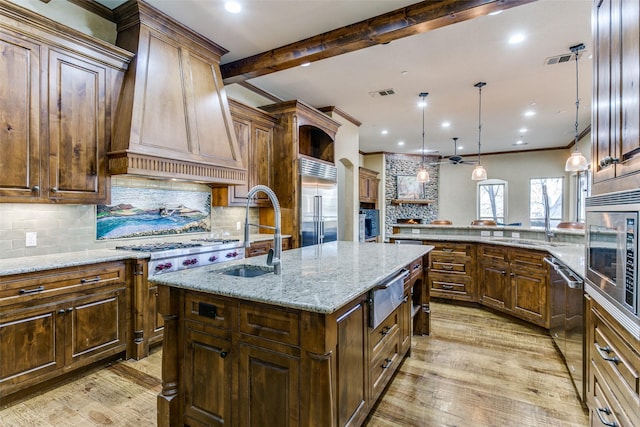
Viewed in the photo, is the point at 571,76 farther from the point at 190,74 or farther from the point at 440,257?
the point at 190,74

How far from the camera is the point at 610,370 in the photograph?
1.41 meters

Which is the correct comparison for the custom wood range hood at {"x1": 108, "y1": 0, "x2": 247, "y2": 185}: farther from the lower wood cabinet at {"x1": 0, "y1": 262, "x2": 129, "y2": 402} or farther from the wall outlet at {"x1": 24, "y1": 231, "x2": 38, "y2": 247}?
the lower wood cabinet at {"x1": 0, "y1": 262, "x2": 129, "y2": 402}

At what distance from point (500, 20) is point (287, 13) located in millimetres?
2048

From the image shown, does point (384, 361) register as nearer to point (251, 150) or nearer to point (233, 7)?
point (233, 7)

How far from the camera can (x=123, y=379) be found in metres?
2.47

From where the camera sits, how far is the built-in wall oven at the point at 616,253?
1124mm

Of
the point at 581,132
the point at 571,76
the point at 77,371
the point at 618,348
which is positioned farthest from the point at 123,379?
the point at 581,132

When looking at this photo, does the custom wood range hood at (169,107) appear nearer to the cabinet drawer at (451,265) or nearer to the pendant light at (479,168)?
the cabinet drawer at (451,265)

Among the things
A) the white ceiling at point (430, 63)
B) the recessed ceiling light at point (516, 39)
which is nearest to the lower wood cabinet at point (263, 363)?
the white ceiling at point (430, 63)

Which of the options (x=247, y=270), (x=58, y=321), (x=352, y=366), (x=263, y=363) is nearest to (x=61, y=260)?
(x=58, y=321)

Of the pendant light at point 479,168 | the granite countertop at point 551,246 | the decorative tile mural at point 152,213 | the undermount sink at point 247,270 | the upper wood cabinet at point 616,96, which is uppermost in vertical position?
the pendant light at point 479,168

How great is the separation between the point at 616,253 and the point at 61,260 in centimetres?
331

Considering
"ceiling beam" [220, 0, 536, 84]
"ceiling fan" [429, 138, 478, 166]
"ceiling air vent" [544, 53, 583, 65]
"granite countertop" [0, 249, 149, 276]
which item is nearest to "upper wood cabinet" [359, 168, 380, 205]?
"ceiling fan" [429, 138, 478, 166]

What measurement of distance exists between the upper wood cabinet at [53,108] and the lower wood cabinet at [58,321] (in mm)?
646
